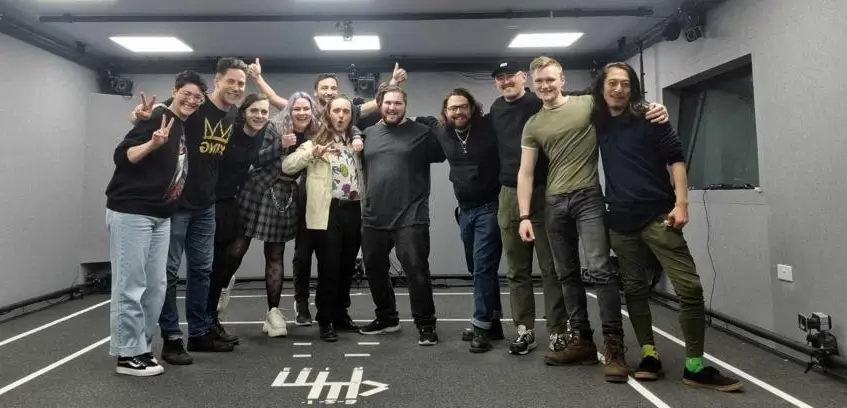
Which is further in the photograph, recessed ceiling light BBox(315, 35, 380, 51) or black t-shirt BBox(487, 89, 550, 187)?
recessed ceiling light BBox(315, 35, 380, 51)

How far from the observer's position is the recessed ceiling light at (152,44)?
460cm

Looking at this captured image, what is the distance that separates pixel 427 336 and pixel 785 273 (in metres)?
2.08

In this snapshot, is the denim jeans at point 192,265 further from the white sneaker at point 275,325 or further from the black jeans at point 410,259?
the black jeans at point 410,259

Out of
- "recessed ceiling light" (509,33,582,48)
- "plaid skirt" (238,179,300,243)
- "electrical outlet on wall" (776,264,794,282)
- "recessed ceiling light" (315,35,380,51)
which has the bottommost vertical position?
"electrical outlet on wall" (776,264,794,282)

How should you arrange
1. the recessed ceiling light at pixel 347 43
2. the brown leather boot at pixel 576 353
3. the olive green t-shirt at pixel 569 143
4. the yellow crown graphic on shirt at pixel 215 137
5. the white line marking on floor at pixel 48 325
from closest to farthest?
the olive green t-shirt at pixel 569 143 < the brown leather boot at pixel 576 353 < the yellow crown graphic on shirt at pixel 215 137 < the white line marking on floor at pixel 48 325 < the recessed ceiling light at pixel 347 43

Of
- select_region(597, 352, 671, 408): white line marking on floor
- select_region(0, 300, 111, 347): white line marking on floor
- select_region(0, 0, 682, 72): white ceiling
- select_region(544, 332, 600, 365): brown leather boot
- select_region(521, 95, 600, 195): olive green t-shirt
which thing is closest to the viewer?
select_region(597, 352, 671, 408): white line marking on floor

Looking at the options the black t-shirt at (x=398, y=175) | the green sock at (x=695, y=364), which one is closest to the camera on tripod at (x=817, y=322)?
the green sock at (x=695, y=364)

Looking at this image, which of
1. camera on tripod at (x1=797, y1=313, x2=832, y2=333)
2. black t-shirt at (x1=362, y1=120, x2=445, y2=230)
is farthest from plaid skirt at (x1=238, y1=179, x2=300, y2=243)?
camera on tripod at (x1=797, y1=313, x2=832, y2=333)

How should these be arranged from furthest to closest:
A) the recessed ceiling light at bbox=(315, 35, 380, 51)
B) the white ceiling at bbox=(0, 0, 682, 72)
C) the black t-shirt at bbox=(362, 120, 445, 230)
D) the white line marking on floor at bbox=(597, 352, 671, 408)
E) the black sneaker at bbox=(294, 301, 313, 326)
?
the recessed ceiling light at bbox=(315, 35, 380, 51) → the white ceiling at bbox=(0, 0, 682, 72) → the black sneaker at bbox=(294, 301, 313, 326) → the black t-shirt at bbox=(362, 120, 445, 230) → the white line marking on floor at bbox=(597, 352, 671, 408)

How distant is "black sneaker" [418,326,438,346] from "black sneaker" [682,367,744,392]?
130 centimetres

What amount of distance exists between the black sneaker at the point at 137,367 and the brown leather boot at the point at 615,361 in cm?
208

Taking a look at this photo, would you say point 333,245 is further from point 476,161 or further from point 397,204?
point 476,161

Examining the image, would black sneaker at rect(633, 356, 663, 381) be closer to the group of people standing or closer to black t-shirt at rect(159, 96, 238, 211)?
the group of people standing

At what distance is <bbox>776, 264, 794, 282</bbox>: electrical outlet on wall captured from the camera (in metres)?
2.76
